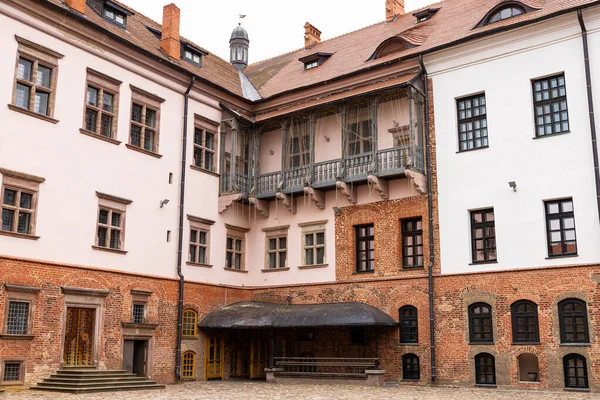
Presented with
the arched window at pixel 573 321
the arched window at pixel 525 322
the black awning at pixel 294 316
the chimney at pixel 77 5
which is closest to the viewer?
the arched window at pixel 573 321

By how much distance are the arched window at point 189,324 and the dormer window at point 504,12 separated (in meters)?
14.7

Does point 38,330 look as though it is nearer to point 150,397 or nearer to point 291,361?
point 150,397

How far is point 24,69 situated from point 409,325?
15.0m

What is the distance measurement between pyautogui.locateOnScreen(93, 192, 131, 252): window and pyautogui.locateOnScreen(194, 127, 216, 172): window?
4.21 meters

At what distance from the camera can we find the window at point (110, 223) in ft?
72.7

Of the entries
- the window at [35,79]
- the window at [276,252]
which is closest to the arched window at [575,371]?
the window at [276,252]

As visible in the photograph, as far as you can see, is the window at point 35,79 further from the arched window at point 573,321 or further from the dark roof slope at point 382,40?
the arched window at point 573,321

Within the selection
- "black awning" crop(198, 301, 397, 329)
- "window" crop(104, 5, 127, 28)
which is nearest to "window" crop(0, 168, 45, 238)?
"window" crop(104, 5, 127, 28)

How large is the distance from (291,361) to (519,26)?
14361 millimetres

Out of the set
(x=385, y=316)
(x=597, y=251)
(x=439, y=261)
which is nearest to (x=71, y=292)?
(x=385, y=316)

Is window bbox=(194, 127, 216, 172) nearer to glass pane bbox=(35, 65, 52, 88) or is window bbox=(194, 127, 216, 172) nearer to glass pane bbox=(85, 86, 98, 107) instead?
glass pane bbox=(85, 86, 98, 107)

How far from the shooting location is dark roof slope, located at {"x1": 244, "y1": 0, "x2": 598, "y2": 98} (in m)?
23.6

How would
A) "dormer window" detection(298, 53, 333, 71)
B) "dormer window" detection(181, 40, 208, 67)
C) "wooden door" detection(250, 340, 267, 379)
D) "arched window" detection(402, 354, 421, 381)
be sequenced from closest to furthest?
"arched window" detection(402, 354, 421, 381), "wooden door" detection(250, 340, 267, 379), "dormer window" detection(181, 40, 208, 67), "dormer window" detection(298, 53, 333, 71)

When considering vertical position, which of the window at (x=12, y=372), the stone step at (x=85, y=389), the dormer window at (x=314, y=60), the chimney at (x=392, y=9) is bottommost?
the stone step at (x=85, y=389)
